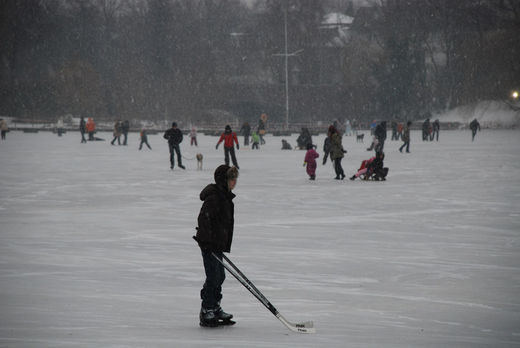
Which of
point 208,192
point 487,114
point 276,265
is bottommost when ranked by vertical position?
point 276,265

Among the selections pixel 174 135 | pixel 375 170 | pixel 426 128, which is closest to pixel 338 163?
pixel 375 170

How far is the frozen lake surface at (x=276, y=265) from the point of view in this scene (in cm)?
545

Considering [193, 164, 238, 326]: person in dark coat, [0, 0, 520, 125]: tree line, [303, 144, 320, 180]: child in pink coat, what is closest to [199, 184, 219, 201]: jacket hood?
[193, 164, 238, 326]: person in dark coat

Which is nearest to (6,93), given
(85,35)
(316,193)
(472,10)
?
(85,35)

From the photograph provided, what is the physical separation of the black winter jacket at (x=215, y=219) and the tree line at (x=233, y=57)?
194ft

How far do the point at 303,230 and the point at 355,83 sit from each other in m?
59.1

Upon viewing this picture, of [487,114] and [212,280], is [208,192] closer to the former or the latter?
[212,280]

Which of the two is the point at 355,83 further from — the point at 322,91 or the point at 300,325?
the point at 300,325

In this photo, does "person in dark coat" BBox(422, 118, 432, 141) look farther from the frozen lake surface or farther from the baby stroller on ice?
the frozen lake surface

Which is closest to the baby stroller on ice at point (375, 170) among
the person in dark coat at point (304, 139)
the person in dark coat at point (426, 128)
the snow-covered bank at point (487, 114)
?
the person in dark coat at point (304, 139)

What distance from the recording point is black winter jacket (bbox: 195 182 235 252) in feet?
17.7

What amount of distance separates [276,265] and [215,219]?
8.67 feet

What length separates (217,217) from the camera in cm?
543

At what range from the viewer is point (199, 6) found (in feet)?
273
